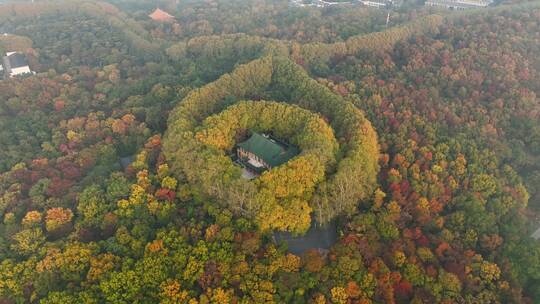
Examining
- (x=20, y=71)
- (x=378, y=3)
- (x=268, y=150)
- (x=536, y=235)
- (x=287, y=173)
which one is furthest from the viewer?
(x=378, y=3)

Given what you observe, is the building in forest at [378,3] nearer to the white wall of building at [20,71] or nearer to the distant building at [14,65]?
the white wall of building at [20,71]

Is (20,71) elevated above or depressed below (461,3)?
below

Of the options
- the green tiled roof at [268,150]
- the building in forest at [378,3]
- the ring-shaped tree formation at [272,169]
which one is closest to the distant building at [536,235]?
the ring-shaped tree formation at [272,169]

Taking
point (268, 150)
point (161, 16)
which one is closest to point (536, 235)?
point (268, 150)

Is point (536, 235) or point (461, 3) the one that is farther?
point (461, 3)

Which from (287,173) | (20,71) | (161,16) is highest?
(161,16)

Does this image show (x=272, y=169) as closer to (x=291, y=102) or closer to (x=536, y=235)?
(x=291, y=102)

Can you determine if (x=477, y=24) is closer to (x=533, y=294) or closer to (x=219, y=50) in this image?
(x=219, y=50)
